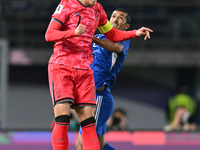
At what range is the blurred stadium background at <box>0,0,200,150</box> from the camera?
1041 centimetres

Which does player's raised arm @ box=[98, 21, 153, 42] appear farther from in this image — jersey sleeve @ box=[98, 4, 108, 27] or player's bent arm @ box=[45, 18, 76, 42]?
player's bent arm @ box=[45, 18, 76, 42]

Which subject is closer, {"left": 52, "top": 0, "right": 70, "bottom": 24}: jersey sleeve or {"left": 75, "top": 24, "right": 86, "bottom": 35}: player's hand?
{"left": 75, "top": 24, "right": 86, "bottom": 35}: player's hand

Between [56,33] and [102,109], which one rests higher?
[56,33]

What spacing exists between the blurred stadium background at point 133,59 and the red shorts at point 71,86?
5.99m

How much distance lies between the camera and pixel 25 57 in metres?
10.2

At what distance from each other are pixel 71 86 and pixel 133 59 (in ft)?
24.4

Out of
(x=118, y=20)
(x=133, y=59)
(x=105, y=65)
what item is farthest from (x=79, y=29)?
(x=133, y=59)

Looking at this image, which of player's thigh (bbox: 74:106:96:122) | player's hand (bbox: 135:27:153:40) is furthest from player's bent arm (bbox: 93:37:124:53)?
player's thigh (bbox: 74:106:96:122)

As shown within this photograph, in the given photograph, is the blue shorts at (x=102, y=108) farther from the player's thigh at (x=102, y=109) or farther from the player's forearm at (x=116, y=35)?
the player's forearm at (x=116, y=35)

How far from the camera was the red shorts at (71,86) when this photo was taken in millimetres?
3058

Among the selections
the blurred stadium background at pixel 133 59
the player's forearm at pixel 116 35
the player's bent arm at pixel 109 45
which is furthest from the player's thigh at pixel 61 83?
the blurred stadium background at pixel 133 59

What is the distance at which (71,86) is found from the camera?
3.13 metres

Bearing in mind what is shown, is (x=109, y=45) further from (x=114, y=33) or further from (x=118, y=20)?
(x=118, y=20)

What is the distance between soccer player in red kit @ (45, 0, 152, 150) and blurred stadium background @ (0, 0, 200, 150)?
5966 mm
